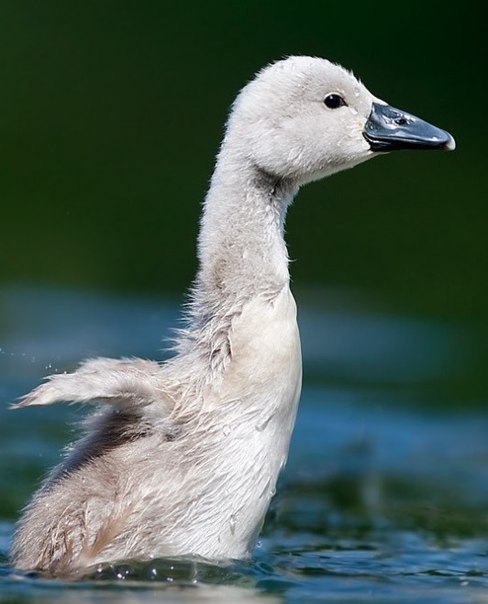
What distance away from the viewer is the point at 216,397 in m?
8.93

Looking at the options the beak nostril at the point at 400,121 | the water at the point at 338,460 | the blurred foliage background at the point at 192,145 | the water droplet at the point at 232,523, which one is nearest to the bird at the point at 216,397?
the water droplet at the point at 232,523

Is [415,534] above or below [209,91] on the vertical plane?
below

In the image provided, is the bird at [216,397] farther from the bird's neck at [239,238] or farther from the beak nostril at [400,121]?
the beak nostril at [400,121]

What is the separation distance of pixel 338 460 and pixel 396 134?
3.85m

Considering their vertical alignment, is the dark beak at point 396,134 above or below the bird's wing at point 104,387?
above

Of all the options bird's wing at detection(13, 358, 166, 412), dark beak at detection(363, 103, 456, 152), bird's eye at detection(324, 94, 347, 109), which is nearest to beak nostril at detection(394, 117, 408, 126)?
dark beak at detection(363, 103, 456, 152)

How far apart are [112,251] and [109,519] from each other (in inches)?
403

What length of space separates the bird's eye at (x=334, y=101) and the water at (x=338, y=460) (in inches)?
92.4

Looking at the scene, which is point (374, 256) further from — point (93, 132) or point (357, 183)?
point (93, 132)

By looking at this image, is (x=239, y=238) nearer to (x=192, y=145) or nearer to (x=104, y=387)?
(x=104, y=387)

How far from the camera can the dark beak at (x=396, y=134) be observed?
9609mm

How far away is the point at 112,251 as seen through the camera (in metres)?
18.9

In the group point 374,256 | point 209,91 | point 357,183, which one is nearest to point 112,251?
point 374,256

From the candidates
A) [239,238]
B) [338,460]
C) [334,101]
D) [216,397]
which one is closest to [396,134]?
[334,101]
